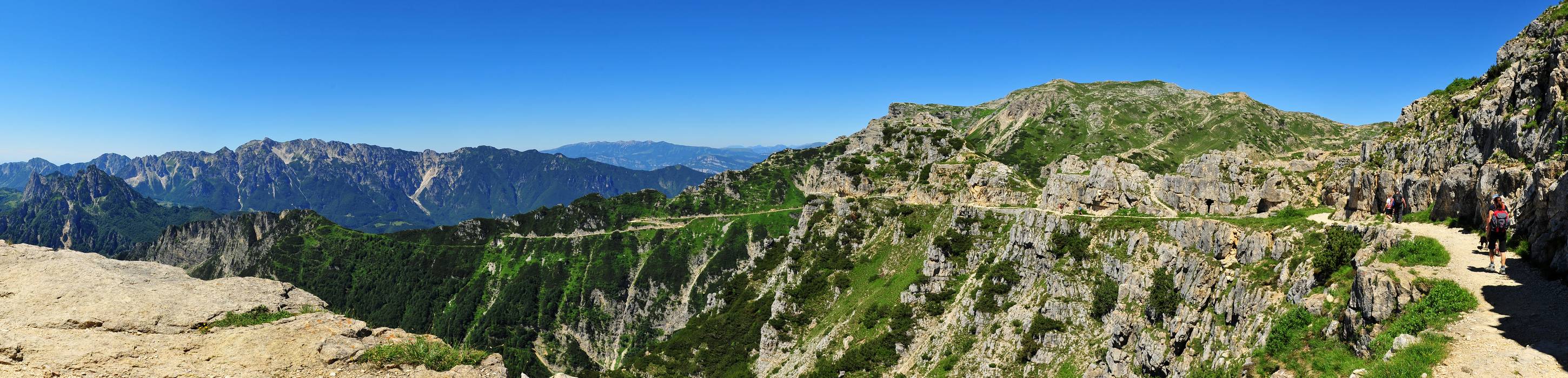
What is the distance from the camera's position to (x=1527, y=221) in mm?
25016

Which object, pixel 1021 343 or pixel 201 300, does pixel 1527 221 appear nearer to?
pixel 1021 343

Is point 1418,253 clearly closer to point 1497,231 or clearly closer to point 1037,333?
point 1497,231

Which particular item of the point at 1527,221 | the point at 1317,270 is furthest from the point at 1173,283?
the point at 1527,221

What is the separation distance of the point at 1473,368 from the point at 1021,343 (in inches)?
1565

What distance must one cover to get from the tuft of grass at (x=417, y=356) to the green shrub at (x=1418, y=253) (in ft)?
115

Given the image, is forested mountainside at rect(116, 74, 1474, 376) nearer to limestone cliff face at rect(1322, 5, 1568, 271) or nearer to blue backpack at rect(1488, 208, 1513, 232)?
blue backpack at rect(1488, 208, 1513, 232)

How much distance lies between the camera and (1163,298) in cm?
4459

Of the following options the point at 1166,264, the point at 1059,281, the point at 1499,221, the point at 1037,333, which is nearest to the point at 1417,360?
the point at 1499,221

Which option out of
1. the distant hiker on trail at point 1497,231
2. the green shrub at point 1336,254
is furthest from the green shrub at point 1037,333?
the distant hiker on trail at point 1497,231

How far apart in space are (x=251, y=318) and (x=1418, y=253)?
137ft

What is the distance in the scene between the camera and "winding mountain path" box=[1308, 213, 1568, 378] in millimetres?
17016

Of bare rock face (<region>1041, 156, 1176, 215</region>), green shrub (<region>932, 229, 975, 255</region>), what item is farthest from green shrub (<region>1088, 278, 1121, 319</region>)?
green shrub (<region>932, 229, 975, 255</region>)

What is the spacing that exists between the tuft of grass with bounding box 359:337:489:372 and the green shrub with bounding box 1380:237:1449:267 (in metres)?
35.0

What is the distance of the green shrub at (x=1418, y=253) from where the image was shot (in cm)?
2508
